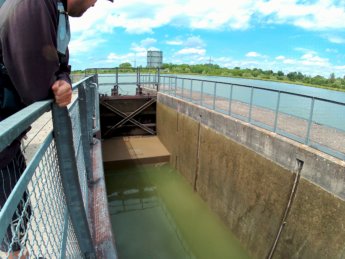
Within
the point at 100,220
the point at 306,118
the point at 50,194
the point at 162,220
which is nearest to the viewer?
the point at 50,194

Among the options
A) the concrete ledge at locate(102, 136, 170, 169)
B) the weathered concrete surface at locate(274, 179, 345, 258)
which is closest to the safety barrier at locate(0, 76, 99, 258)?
the weathered concrete surface at locate(274, 179, 345, 258)

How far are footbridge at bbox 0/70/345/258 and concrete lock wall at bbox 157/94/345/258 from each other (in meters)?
0.02

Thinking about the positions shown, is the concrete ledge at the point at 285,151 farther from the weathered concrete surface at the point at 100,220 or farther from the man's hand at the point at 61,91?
the man's hand at the point at 61,91

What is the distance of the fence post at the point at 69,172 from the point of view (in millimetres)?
1452

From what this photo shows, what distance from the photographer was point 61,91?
49.8 inches

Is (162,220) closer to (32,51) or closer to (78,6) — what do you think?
(78,6)

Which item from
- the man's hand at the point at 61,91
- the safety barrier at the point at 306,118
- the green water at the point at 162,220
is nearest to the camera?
the man's hand at the point at 61,91

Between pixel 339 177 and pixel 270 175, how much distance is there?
1.51 metres

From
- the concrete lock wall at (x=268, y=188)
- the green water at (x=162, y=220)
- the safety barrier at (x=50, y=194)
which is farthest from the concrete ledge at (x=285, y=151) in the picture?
the safety barrier at (x=50, y=194)

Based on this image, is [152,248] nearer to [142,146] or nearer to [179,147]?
[179,147]

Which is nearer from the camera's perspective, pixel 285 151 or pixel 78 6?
pixel 78 6

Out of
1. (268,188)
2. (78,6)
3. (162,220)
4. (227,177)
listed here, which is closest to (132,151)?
(162,220)

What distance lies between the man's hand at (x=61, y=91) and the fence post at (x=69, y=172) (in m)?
0.07

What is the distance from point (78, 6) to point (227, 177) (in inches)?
238
